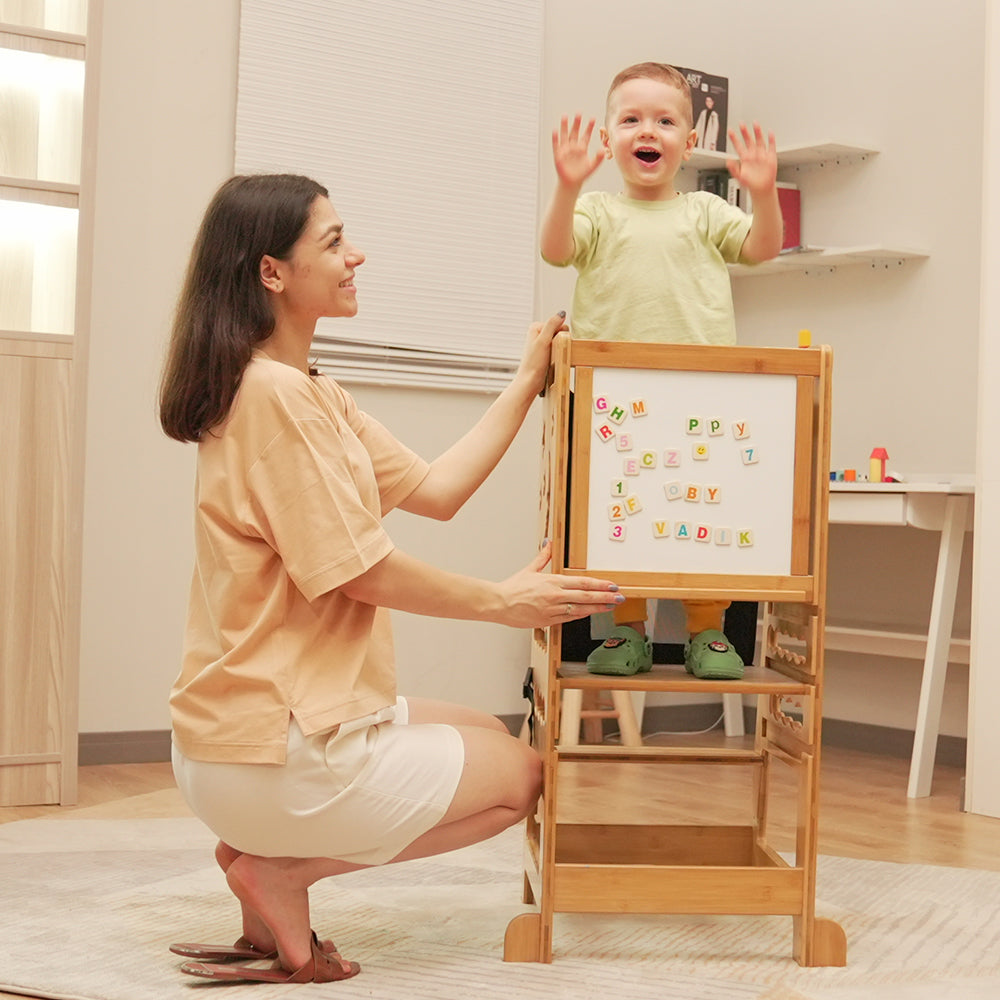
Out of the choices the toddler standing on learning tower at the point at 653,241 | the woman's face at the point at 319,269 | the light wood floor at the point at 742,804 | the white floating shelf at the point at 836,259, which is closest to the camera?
the woman's face at the point at 319,269

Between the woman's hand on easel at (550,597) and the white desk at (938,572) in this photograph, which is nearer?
the woman's hand on easel at (550,597)

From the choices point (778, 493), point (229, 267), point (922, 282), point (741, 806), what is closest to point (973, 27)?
point (922, 282)

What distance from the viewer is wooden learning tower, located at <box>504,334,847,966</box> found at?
1989 millimetres

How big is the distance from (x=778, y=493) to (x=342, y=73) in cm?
250

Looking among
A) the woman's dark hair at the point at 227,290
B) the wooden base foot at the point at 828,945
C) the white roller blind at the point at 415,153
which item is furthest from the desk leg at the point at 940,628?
the woman's dark hair at the point at 227,290

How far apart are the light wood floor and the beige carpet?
26 centimetres

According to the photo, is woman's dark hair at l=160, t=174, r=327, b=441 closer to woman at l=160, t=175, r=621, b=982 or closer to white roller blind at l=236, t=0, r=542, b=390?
woman at l=160, t=175, r=621, b=982

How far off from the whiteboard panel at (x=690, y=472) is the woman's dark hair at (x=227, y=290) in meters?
Result: 0.48

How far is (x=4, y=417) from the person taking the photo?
322 cm

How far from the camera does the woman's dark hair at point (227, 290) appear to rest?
1883 mm

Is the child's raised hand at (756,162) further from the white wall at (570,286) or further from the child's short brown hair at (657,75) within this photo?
the white wall at (570,286)

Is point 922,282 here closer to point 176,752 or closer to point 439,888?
point 439,888

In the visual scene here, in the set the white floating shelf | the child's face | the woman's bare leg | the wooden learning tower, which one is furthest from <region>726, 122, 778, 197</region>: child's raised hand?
the white floating shelf

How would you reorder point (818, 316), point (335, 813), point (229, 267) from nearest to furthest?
1. point (335, 813)
2. point (229, 267)
3. point (818, 316)
